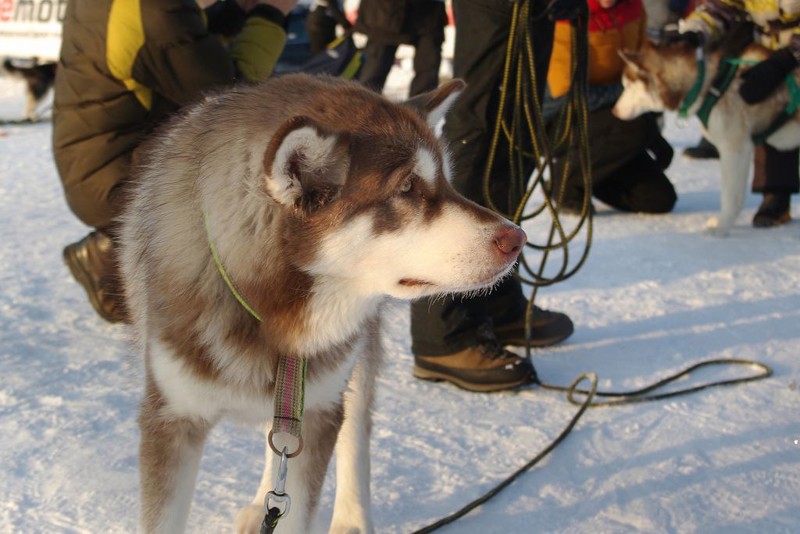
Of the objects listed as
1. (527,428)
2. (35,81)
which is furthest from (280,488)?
(35,81)

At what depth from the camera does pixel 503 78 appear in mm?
3279

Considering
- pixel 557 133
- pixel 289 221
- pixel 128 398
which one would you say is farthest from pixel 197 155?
pixel 557 133

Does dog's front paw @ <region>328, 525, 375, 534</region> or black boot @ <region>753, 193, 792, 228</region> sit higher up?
black boot @ <region>753, 193, 792, 228</region>

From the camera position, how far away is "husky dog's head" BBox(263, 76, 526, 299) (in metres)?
1.75

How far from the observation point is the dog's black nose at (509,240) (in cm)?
182

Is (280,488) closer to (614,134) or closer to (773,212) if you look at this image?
(614,134)

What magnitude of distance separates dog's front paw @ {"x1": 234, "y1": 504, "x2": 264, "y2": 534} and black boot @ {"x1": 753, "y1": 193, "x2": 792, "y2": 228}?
4.38 meters

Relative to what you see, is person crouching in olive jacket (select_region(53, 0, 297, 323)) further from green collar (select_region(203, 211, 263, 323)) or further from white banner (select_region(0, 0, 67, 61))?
white banner (select_region(0, 0, 67, 61))

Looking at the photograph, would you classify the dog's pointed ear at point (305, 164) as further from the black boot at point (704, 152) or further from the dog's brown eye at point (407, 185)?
the black boot at point (704, 152)

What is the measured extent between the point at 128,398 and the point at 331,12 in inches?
227

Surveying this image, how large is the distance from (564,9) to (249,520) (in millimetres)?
2189

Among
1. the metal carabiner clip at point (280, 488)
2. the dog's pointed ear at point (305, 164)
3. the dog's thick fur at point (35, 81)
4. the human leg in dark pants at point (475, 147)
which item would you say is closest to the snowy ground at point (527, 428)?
the human leg in dark pants at point (475, 147)

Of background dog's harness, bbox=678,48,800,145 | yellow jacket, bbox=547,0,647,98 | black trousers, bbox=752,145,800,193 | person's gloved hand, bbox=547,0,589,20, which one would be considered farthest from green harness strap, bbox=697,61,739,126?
person's gloved hand, bbox=547,0,589,20

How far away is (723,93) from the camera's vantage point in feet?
18.5
